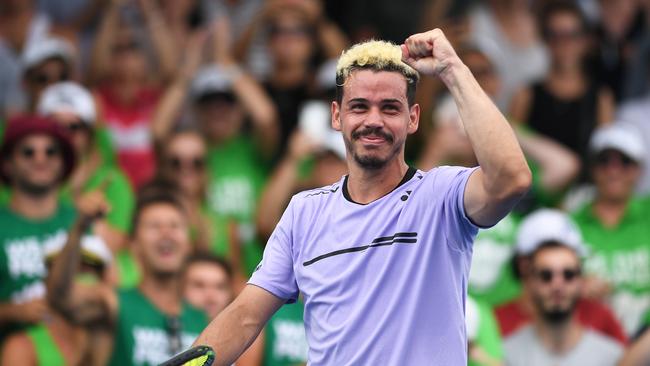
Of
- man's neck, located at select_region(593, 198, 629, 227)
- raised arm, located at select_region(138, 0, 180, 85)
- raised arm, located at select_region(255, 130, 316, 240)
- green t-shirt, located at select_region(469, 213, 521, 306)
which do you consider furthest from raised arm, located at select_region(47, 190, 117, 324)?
man's neck, located at select_region(593, 198, 629, 227)

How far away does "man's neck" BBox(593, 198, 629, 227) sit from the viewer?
388 inches

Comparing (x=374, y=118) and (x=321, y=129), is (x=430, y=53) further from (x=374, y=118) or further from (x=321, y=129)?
→ (x=321, y=129)

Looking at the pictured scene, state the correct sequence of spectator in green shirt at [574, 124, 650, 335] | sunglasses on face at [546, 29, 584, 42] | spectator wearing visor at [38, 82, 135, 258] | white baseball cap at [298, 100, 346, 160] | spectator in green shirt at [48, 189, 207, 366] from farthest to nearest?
sunglasses on face at [546, 29, 584, 42] → spectator in green shirt at [574, 124, 650, 335] → white baseball cap at [298, 100, 346, 160] → spectator wearing visor at [38, 82, 135, 258] → spectator in green shirt at [48, 189, 207, 366]

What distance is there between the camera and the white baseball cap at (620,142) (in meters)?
9.80

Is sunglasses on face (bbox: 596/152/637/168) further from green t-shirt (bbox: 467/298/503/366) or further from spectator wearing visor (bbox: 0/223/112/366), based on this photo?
spectator wearing visor (bbox: 0/223/112/366)

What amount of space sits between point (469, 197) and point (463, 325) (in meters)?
0.49

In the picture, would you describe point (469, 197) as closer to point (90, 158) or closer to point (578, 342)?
point (578, 342)

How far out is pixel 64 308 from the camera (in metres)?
7.93

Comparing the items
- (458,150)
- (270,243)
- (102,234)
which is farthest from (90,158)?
(270,243)

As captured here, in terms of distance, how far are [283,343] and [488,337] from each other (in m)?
1.24

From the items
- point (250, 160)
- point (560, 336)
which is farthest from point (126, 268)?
point (560, 336)

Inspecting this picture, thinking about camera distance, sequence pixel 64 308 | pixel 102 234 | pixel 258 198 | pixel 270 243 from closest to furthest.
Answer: pixel 270 243, pixel 64 308, pixel 102 234, pixel 258 198

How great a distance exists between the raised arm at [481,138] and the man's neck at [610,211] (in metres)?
5.36

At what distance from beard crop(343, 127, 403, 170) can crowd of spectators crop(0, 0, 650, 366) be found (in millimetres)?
3018
